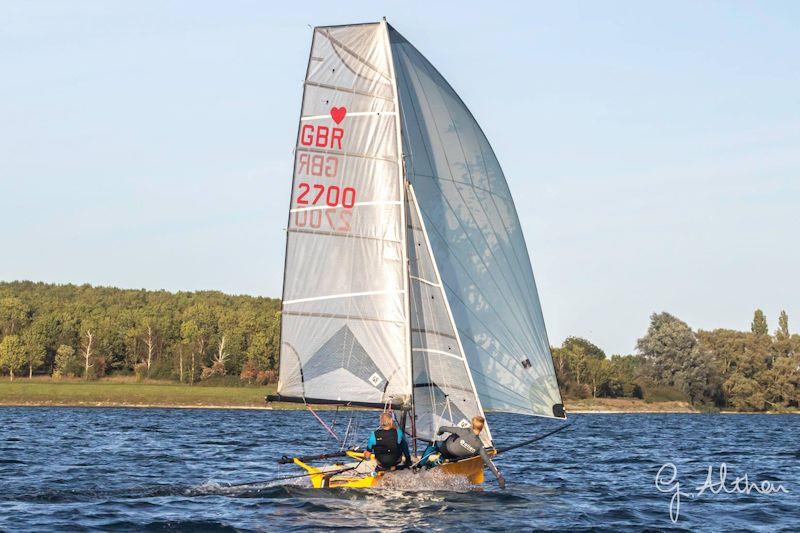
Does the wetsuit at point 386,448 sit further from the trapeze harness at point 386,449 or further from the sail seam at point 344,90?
the sail seam at point 344,90

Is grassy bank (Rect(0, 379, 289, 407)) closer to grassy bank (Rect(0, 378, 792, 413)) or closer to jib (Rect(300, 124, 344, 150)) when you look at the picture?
grassy bank (Rect(0, 378, 792, 413))

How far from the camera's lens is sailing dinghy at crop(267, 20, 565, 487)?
25.4 metres

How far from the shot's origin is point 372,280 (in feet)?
83.7

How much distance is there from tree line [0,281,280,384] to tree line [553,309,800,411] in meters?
39.5

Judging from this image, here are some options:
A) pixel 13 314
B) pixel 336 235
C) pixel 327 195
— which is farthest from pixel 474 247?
pixel 13 314

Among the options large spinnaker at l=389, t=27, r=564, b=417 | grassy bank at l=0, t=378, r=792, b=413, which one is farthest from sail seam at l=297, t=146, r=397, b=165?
grassy bank at l=0, t=378, r=792, b=413

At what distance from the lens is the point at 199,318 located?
140 meters

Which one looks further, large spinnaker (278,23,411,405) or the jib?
the jib

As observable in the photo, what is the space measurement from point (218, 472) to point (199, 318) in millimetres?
110688

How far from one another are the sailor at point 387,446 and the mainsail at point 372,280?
4.38ft

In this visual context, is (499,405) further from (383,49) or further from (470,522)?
(383,49)

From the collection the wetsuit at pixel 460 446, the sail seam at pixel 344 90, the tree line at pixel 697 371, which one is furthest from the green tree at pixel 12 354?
the wetsuit at pixel 460 446

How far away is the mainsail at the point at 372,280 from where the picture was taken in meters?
25.4

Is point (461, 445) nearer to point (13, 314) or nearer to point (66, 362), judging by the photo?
point (66, 362)
